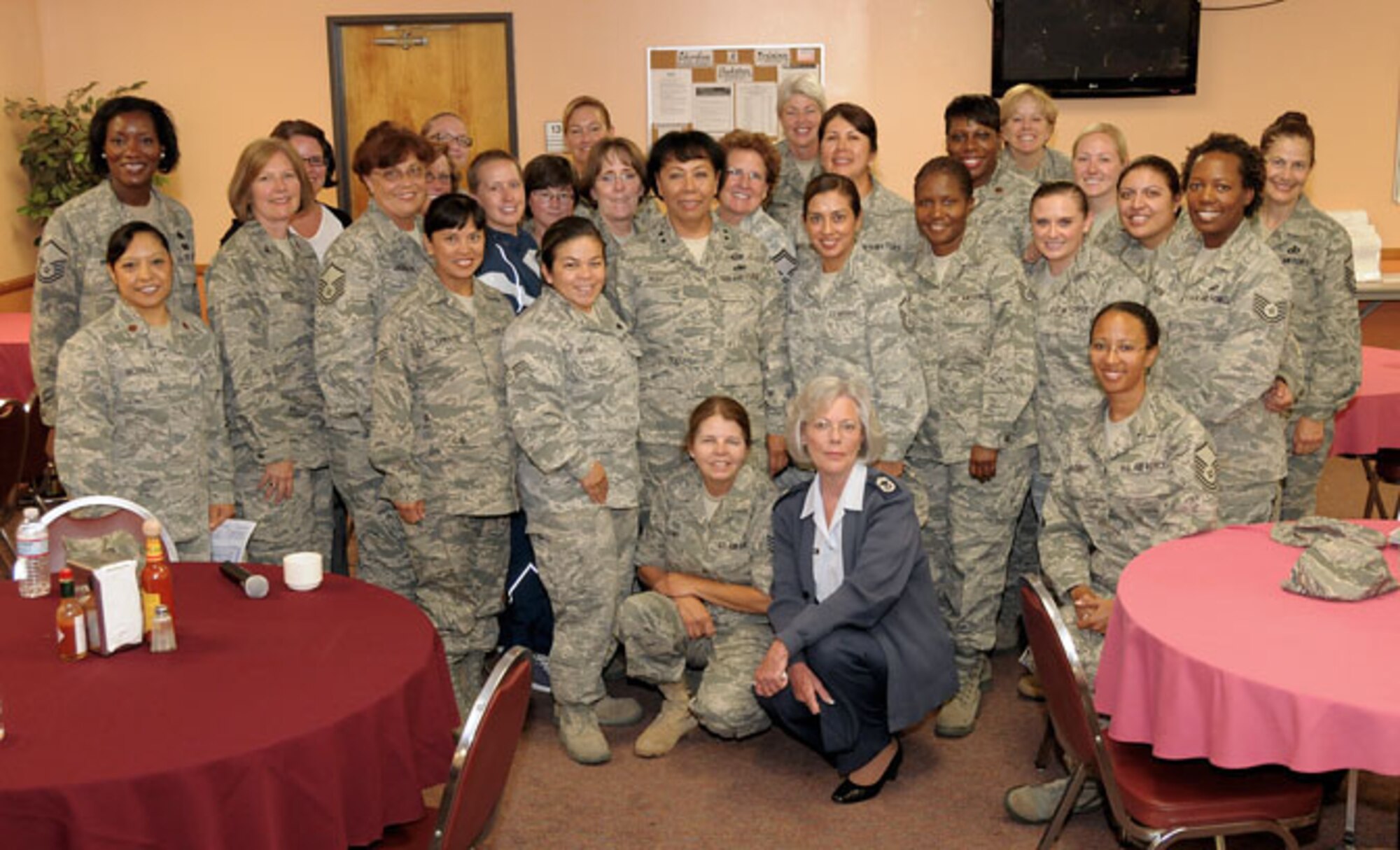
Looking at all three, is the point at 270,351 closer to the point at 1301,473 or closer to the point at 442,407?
the point at 442,407

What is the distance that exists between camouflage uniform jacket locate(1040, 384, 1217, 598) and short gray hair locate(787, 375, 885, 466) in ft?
1.73

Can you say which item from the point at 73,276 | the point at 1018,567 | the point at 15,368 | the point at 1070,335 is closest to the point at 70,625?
the point at 73,276

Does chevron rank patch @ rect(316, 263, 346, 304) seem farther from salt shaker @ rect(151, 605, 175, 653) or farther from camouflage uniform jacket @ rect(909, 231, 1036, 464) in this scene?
camouflage uniform jacket @ rect(909, 231, 1036, 464)

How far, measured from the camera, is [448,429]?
4.08 metres

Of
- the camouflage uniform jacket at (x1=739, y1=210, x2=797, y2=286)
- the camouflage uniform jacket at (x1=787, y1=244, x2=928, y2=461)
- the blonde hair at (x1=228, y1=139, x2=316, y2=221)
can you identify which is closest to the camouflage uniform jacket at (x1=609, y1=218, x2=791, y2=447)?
the camouflage uniform jacket at (x1=787, y1=244, x2=928, y2=461)

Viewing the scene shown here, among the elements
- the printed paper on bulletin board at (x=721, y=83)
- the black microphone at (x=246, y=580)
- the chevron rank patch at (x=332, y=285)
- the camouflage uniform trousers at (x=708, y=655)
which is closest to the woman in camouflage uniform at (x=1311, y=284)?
the camouflage uniform trousers at (x=708, y=655)

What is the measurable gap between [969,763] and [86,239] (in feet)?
11.0

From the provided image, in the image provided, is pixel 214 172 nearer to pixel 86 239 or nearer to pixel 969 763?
pixel 86 239

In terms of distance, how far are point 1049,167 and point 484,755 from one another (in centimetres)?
383

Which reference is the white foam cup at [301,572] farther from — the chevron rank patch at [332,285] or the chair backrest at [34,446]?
the chair backrest at [34,446]

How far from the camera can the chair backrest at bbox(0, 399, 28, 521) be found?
195 inches

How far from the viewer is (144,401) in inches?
148

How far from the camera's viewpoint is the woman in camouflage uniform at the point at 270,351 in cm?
431

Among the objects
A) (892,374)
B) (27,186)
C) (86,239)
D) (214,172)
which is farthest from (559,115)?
(892,374)
